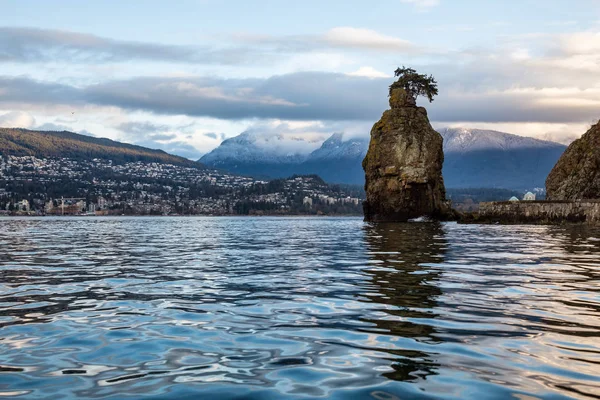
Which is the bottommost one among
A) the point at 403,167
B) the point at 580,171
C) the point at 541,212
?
the point at 541,212

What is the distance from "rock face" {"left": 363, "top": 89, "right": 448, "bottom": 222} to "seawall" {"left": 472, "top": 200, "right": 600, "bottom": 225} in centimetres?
913

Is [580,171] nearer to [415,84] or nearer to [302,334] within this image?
[415,84]

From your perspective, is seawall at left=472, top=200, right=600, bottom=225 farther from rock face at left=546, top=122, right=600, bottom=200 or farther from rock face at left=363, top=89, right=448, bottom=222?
rock face at left=363, top=89, right=448, bottom=222

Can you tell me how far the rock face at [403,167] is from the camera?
83188 millimetres

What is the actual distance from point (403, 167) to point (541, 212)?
2083 centimetres

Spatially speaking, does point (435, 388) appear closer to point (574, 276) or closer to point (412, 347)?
point (412, 347)

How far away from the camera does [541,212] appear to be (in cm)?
6856

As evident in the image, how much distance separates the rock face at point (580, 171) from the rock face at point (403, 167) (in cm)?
1534

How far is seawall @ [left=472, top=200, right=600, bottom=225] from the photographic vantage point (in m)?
61.7

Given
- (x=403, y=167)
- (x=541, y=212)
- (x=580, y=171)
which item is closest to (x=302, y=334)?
(x=541, y=212)

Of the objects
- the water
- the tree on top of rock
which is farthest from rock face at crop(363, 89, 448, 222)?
the water

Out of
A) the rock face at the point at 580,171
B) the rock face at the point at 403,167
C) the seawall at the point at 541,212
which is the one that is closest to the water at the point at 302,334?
the seawall at the point at 541,212

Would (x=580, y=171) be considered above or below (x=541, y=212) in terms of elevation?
above

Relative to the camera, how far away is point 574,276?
1789cm
